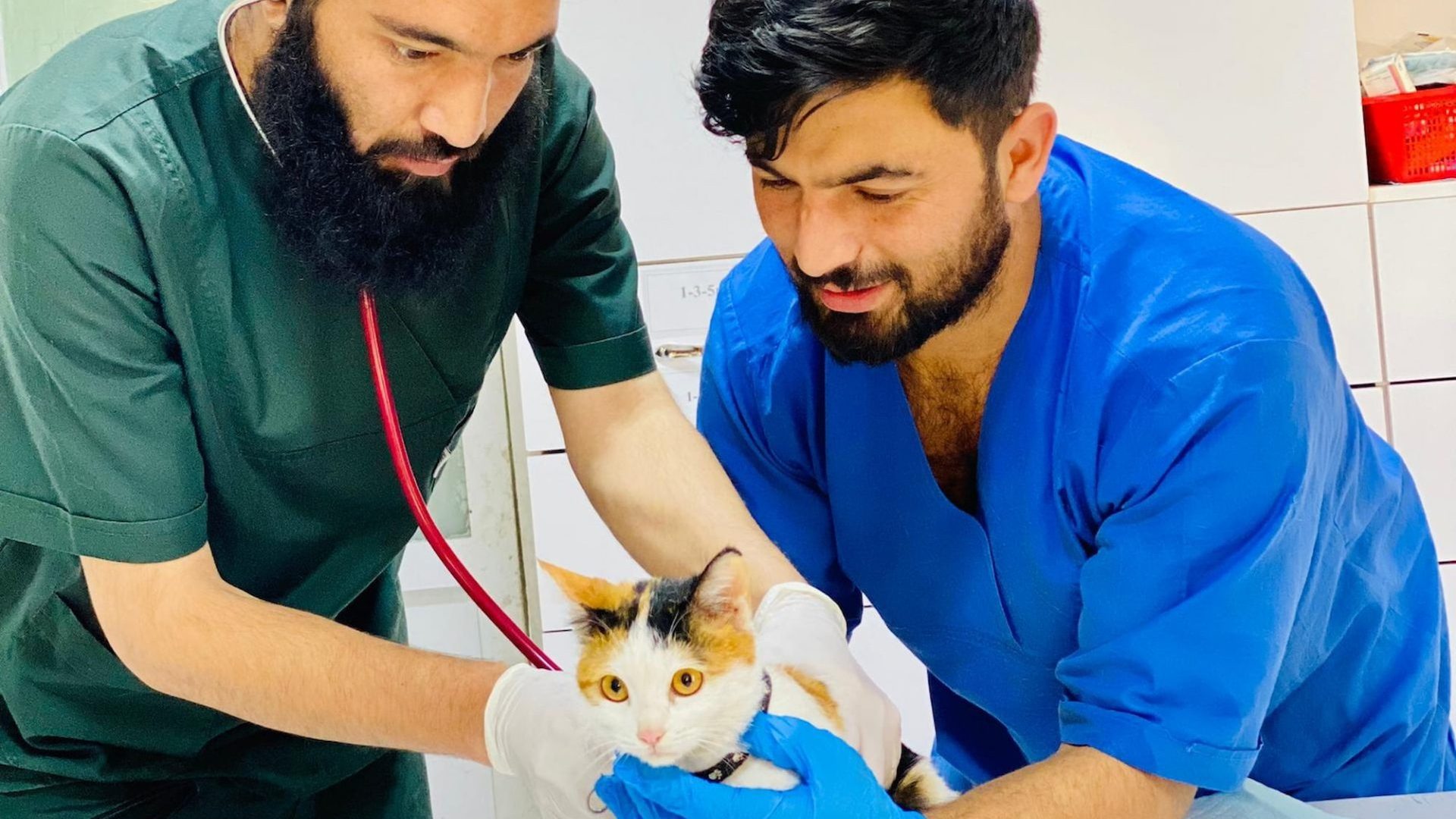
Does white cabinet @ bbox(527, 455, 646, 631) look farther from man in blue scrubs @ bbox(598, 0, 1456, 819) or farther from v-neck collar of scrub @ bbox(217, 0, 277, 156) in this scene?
v-neck collar of scrub @ bbox(217, 0, 277, 156)

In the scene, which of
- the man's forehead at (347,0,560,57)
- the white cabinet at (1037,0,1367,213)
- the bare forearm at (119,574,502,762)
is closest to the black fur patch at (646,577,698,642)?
the bare forearm at (119,574,502,762)

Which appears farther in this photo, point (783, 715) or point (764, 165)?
point (764, 165)

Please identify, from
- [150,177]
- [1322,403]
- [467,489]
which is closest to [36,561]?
[150,177]

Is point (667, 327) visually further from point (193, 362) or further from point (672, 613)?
point (672, 613)

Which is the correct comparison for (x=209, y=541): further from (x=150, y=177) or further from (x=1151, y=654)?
(x=1151, y=654)

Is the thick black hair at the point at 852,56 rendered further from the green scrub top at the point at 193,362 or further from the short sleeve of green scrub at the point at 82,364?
the short sleeve of green scrub at the point at 82,364

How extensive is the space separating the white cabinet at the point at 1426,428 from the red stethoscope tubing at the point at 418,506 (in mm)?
1714

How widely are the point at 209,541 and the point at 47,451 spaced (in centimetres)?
19

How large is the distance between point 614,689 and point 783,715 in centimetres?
13

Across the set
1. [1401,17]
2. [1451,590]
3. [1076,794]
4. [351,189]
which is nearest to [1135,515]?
[1076,794]

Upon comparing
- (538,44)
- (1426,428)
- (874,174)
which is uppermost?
(538,44)

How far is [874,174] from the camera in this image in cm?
94

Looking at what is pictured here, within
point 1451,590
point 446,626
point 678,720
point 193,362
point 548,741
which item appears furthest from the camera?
point 446,626

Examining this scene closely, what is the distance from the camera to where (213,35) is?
3.30 feet
